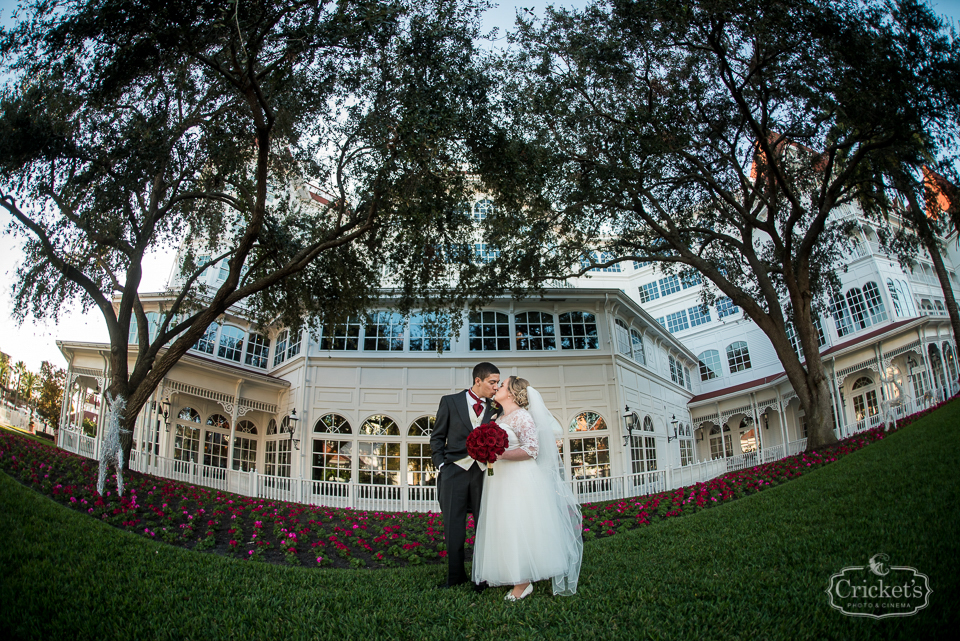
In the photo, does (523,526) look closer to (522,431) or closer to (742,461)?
(522,431)

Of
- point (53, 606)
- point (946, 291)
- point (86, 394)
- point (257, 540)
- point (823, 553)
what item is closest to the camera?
point (53, 606)

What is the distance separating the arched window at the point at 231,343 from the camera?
19719mm

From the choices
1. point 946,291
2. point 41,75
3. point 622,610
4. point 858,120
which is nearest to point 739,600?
point 622,610

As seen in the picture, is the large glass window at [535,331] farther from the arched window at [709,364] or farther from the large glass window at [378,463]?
the arched window at [709,364]

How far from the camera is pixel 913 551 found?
383cm

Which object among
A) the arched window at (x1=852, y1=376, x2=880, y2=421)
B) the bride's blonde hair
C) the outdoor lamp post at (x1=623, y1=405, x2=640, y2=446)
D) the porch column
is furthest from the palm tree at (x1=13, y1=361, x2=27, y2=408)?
the arched window at (x1=852, y1=376, x2=880, y2=421)

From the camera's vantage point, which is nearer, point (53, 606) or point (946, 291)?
point (53, 606)

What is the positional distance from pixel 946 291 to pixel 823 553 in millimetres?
15222

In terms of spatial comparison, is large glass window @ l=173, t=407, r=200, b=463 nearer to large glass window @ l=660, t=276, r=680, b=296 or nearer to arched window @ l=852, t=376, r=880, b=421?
large glass window @ l=660, t=276, r=680, b=296

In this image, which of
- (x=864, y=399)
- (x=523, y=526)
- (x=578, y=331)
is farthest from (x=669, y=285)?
(x=523, y=526)

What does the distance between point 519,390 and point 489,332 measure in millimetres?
13404

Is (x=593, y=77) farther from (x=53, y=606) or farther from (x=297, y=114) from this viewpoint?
(x=53, y=606)

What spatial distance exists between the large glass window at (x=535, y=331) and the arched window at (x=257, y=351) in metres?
Result: 10.4

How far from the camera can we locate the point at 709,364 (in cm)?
2822
